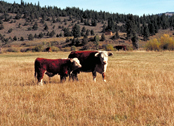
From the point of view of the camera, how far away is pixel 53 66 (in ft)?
29.8

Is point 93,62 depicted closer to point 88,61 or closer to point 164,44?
point 88,61

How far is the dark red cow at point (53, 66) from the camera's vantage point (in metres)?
8.99

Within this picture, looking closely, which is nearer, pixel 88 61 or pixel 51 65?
pixel 51 65

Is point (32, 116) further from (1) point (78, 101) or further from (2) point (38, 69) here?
(2) point (38, 69)

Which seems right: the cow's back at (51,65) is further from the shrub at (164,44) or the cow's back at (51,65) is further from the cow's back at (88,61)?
the shrub at (164,44)

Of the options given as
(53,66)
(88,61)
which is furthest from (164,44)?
(53,66)

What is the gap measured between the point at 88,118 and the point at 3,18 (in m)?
215

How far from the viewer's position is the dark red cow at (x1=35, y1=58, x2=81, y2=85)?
8.99 m

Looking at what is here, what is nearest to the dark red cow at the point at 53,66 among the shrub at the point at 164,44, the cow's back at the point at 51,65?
the cow's back at the point at 51,65

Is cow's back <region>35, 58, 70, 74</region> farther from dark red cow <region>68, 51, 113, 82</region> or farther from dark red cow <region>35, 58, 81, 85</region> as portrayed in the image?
dark red cow <region>68, 51, 113, 82</region>

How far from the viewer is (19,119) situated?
4.52m

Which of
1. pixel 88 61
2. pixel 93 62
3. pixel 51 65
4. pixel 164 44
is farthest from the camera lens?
pixel 164 44

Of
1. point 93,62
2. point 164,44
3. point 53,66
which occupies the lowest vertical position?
point 53,66

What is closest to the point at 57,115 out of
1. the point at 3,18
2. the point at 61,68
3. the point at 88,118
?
the point at 88,118
